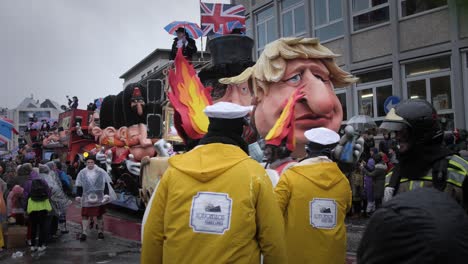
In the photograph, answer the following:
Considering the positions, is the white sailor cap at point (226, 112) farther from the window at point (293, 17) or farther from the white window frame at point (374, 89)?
the window at point (293, 17)

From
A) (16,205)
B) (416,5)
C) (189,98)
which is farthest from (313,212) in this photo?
(416,5)

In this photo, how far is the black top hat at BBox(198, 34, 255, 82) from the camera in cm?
683

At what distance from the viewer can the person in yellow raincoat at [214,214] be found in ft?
9.84

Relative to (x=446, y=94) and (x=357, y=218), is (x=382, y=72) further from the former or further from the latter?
(x=357, y=218)

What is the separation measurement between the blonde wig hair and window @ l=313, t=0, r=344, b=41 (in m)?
11.0

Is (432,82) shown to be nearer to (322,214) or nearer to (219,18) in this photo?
(219,18)

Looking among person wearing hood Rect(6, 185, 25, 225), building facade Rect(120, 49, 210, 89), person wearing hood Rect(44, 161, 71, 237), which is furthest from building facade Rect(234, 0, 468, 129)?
building facade Rect(120, 49, 210, 89)

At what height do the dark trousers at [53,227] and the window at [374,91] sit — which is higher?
the window at [374,91]

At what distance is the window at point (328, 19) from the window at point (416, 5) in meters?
2.36

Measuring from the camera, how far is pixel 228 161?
3.16 m

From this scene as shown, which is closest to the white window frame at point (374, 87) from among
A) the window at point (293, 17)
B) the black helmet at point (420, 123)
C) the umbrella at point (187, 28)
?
the window at point (293, 17)

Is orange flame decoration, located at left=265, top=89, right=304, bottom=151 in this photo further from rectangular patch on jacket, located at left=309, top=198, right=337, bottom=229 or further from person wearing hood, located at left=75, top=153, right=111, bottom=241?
person wearing hood, located at left=75, top=153, right=111, bottom=241

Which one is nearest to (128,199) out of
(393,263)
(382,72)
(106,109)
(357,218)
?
(106,109)

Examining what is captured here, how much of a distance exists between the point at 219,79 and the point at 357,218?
6.25 metres
